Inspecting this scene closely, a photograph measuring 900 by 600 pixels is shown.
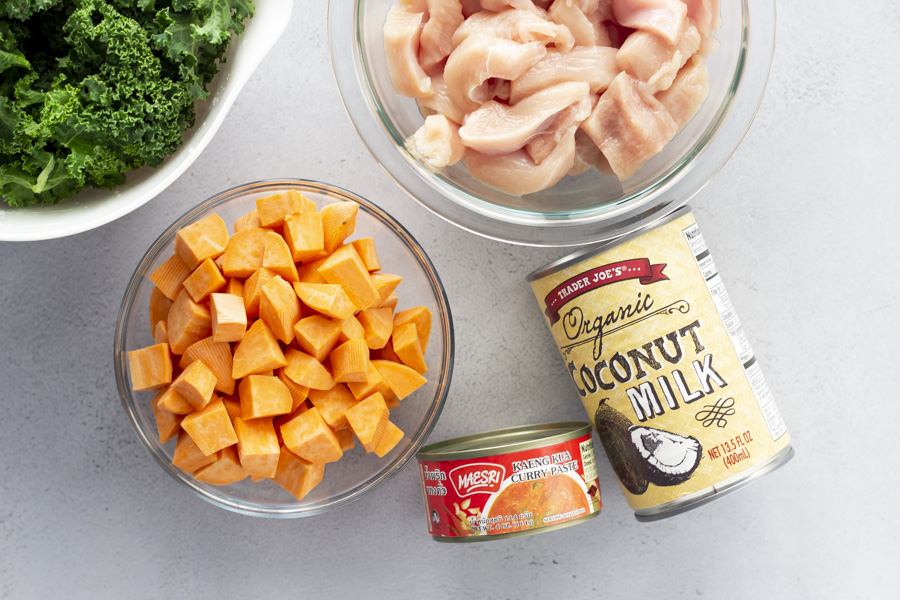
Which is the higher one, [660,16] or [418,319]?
[660,16]

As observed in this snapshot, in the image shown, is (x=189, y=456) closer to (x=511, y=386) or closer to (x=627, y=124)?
(x=511, y=386)

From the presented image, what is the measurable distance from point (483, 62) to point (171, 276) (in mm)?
757

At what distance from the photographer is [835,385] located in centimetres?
162

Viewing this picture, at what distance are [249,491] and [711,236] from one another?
1.24m

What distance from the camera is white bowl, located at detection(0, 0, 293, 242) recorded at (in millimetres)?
1167

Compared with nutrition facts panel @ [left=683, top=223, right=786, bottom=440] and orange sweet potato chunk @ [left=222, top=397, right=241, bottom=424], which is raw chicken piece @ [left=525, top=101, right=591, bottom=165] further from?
orange sweet potato chunk @ [left=222, top=397, right=241, bottom=424]

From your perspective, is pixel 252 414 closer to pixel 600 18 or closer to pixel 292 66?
pixel 292 66

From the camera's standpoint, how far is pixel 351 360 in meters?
1.25

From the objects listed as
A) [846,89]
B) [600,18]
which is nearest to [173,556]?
[600,18]

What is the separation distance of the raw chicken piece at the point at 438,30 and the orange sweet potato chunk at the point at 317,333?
1.68 feet

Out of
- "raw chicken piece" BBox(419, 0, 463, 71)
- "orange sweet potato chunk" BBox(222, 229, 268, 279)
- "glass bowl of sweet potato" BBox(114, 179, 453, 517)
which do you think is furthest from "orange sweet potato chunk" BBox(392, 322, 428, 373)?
"raw chicken piece" BBox(419, 0, 463, 71)

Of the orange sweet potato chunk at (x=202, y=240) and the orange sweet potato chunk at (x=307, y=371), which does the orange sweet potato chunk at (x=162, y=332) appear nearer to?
the orange sweet potato chunk at (x=202, y=240)

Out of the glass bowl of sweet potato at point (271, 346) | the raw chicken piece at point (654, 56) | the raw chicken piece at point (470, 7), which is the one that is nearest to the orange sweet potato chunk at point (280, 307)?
the glass bowl of sweet potato at point (271, 346)

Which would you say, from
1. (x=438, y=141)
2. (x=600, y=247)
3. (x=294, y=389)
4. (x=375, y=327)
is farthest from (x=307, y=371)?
(x=600, y=247)
